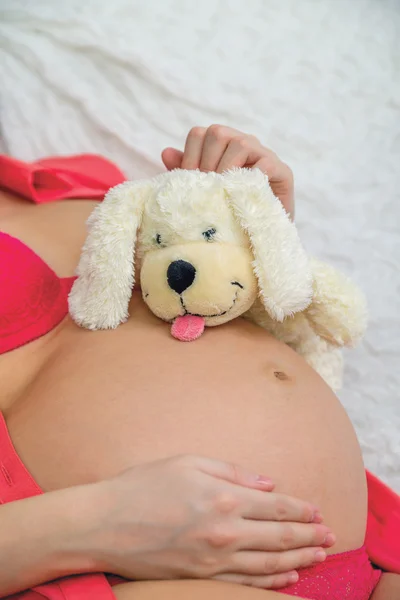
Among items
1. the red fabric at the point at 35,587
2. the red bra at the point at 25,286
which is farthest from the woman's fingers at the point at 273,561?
the red bra at the point at 25,286

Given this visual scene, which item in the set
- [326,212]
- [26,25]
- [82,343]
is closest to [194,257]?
[82,343]

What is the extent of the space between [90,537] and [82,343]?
28cm

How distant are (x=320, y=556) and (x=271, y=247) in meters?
0.37

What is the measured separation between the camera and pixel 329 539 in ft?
2.36

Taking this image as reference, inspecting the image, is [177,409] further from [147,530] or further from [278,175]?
[278,175]

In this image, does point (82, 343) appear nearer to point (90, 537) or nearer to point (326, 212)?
point (90, 537)

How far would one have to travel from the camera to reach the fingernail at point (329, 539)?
72cm

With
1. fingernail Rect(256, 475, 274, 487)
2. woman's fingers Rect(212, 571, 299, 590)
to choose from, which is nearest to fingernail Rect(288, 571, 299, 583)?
woman's fingers Rect(212, 571, 299, 590)

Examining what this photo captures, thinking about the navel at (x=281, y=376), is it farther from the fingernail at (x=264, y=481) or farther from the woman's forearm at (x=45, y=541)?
the woman's forearm at (x=45, y=541)

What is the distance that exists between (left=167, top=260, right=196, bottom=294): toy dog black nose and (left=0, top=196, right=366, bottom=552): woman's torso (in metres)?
0.10

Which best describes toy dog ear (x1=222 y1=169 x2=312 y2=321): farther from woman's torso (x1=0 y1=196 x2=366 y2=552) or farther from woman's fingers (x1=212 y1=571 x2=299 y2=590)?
woman's fingers (x1=212 y1=571 x2=299 y2=590)

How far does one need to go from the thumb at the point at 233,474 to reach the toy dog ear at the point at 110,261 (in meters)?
0.25

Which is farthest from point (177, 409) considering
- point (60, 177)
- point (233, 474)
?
point (60, 177)

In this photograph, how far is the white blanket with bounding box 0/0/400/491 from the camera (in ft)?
4.13
